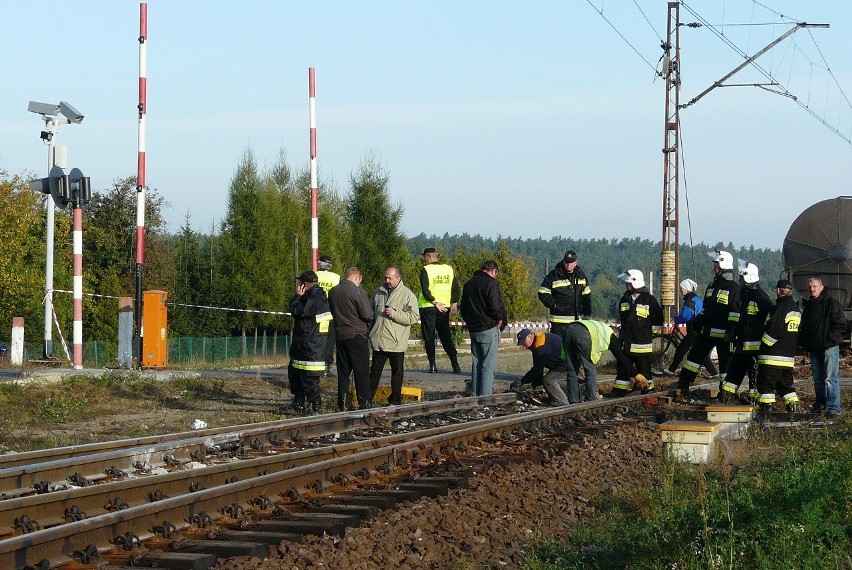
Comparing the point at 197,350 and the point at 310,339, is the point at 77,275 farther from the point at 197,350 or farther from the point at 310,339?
the point at 197,350

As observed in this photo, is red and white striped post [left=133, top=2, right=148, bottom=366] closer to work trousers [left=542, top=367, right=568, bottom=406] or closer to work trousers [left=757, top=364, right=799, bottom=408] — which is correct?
work trousers [left=542, top=367, right=568, bottom=406]

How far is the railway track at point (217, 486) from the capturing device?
591cm

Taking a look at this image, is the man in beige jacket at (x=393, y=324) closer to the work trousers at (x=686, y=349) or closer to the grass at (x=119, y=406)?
the grass at (x=119, y=406)

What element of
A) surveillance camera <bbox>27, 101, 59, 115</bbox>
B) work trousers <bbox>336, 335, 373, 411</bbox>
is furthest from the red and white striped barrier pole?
work trousers <bbox>336, 335, 373, 411</bbox>

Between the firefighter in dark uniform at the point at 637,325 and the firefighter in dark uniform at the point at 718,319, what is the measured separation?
55 centimetres

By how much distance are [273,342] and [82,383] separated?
29.3 meters

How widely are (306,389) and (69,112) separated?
10194 mm

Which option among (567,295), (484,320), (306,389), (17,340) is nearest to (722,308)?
(567,295)

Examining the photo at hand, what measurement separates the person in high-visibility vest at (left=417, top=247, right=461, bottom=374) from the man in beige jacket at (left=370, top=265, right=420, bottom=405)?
9.16 ft

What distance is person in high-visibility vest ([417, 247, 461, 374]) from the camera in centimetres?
1802

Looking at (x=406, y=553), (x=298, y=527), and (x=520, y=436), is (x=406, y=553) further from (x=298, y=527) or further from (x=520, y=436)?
(x=520, y=436)

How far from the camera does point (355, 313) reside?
1409 centimetres

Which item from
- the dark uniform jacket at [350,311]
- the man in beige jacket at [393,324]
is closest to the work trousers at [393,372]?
the man in beige jacket at [393,324]

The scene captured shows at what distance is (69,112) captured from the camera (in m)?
→ 21.7
